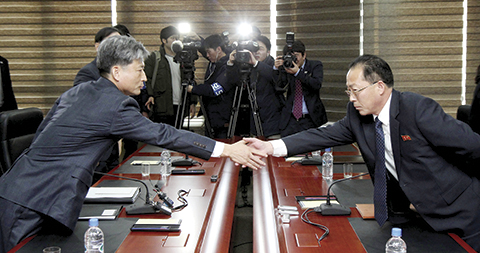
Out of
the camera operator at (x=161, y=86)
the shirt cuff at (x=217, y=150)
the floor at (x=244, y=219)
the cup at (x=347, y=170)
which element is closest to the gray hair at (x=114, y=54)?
the shirt cuff at (x=217, y=150)

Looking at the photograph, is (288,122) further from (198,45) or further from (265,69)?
(198,45)

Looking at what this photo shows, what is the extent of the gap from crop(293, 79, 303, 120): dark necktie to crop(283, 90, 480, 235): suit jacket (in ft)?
7.23

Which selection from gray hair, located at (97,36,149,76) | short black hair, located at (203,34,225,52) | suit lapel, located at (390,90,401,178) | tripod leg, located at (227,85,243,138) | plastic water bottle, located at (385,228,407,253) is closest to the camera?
plastic water bottle, located at (385,228,407,253)

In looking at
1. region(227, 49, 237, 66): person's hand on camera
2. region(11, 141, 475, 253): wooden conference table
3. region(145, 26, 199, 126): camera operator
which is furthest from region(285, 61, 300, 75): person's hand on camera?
region(11, 141, 475, 253): wooden conference table

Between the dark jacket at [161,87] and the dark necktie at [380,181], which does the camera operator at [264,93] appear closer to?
the dark jacket at [161,87]

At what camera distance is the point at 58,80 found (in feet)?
18.7

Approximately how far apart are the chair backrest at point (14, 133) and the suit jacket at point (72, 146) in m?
0.76

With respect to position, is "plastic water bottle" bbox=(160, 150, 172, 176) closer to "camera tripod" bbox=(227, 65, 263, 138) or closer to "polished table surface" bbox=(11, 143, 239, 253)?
"polished table surface" bbox=(11, 143, 239, 253)

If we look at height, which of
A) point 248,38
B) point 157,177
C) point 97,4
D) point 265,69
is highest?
point 97,4

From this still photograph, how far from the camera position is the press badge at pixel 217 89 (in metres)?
4.19

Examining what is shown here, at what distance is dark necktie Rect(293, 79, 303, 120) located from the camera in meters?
4.11

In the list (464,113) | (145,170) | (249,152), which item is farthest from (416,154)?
(464,113)

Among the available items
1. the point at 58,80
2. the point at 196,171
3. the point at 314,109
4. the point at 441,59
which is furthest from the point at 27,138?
the point at 441,59

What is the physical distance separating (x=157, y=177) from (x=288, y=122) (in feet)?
6.23
